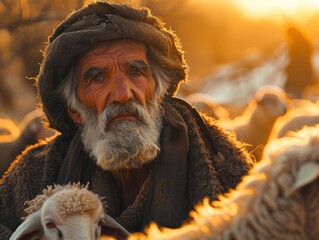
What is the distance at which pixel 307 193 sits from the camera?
2914 millimetres

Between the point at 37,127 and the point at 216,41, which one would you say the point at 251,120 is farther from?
the point at 216,41

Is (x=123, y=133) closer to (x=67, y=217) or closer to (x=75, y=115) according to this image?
(x=75, y=115)

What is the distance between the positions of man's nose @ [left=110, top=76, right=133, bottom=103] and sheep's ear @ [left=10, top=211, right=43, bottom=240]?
0.76 m

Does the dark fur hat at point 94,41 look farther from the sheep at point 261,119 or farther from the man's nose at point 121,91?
the sheep at point 261,119

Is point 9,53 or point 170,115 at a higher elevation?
point 170,115

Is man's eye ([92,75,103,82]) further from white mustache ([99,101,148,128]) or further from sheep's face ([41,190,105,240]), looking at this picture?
sheep's face ([41,190,105,240])

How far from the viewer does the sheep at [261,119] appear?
354 inches

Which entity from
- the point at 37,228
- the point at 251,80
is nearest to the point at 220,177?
the point at 37,228

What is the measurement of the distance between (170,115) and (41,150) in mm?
845

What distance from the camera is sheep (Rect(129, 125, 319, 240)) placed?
9.43ft

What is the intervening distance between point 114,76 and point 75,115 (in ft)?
1.63

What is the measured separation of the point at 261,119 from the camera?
947 cm

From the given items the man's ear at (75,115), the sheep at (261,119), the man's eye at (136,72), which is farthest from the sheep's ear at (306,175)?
the sheep at (261,119)

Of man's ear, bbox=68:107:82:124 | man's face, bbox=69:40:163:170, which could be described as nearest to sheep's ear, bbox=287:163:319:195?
man's face, bbox=69:40:163:170
